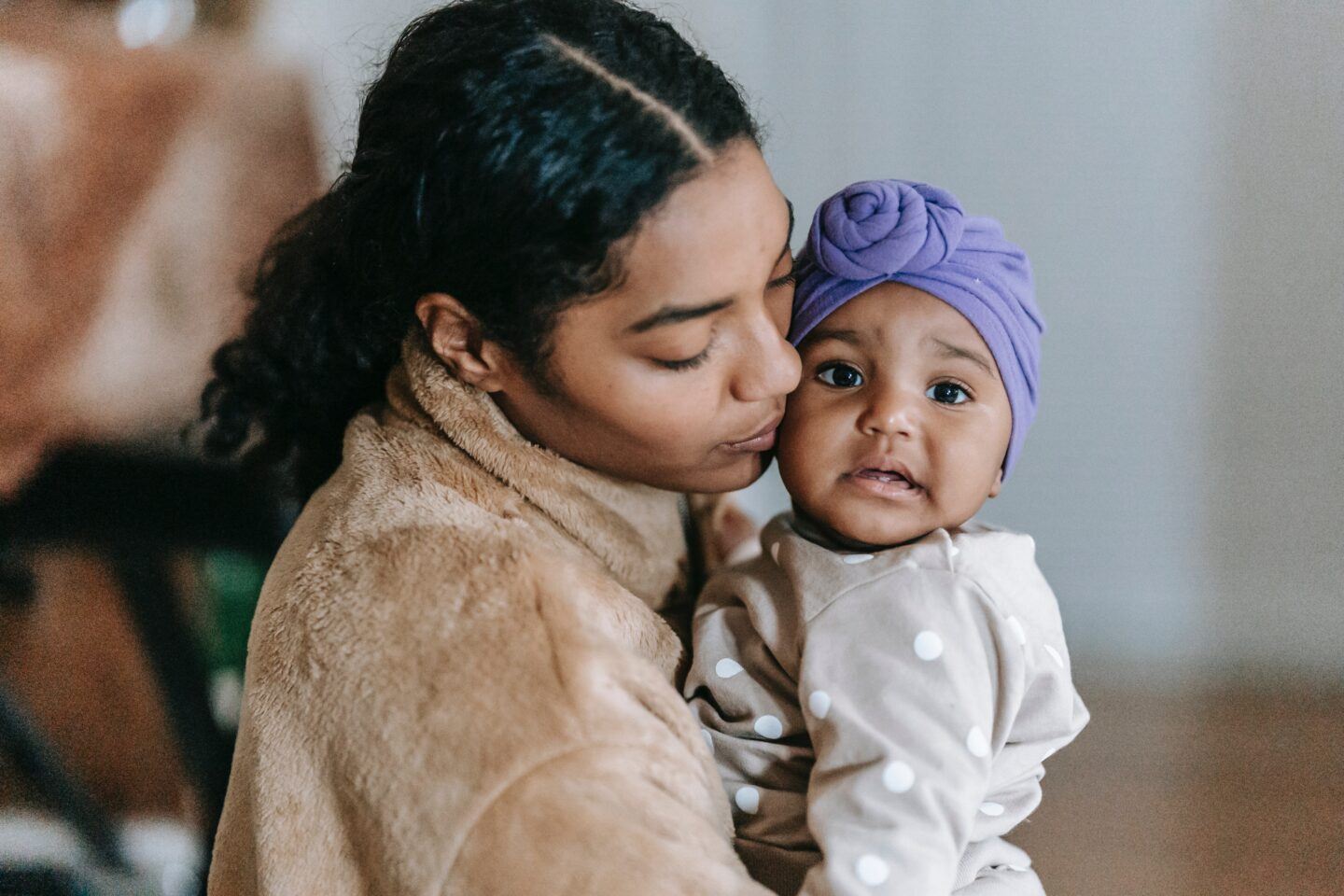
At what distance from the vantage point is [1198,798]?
200cm

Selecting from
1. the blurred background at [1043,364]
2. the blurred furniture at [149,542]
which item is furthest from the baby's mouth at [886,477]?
the blurred furniture at [149,542]

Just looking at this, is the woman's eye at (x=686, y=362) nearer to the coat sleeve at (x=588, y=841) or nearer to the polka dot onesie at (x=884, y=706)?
the polka dot onesie at (x=884, y=706)

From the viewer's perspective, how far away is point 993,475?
1144 millimetres

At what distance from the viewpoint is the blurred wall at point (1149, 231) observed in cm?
233

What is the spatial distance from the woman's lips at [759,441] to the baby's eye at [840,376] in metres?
0.06

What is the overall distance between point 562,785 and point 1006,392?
58cm

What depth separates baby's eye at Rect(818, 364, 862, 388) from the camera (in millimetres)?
1138

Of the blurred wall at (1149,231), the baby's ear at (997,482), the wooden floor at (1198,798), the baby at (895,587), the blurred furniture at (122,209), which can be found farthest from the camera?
the blurred wall at (1149,231)

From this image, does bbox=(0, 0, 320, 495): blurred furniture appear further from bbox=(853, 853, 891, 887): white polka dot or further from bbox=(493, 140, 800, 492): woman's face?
bbox=(853, 853, 891, 887): white polka dot

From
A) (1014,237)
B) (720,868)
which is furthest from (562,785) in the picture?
(1014,237)

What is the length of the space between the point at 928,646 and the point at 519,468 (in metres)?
0.40

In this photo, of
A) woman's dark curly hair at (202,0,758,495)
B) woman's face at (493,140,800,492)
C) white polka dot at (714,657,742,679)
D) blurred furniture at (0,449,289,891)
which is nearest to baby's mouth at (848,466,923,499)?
woman's face at (493,140,800,492)

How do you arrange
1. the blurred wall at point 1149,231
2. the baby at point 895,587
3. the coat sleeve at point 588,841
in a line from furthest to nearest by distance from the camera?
→ 1. the blurred wall at point 1149,231
2. the baby at point 895,587
3. the coat sleeve at point 588,841

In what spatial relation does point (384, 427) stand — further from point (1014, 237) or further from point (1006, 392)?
point (1014, 237)
